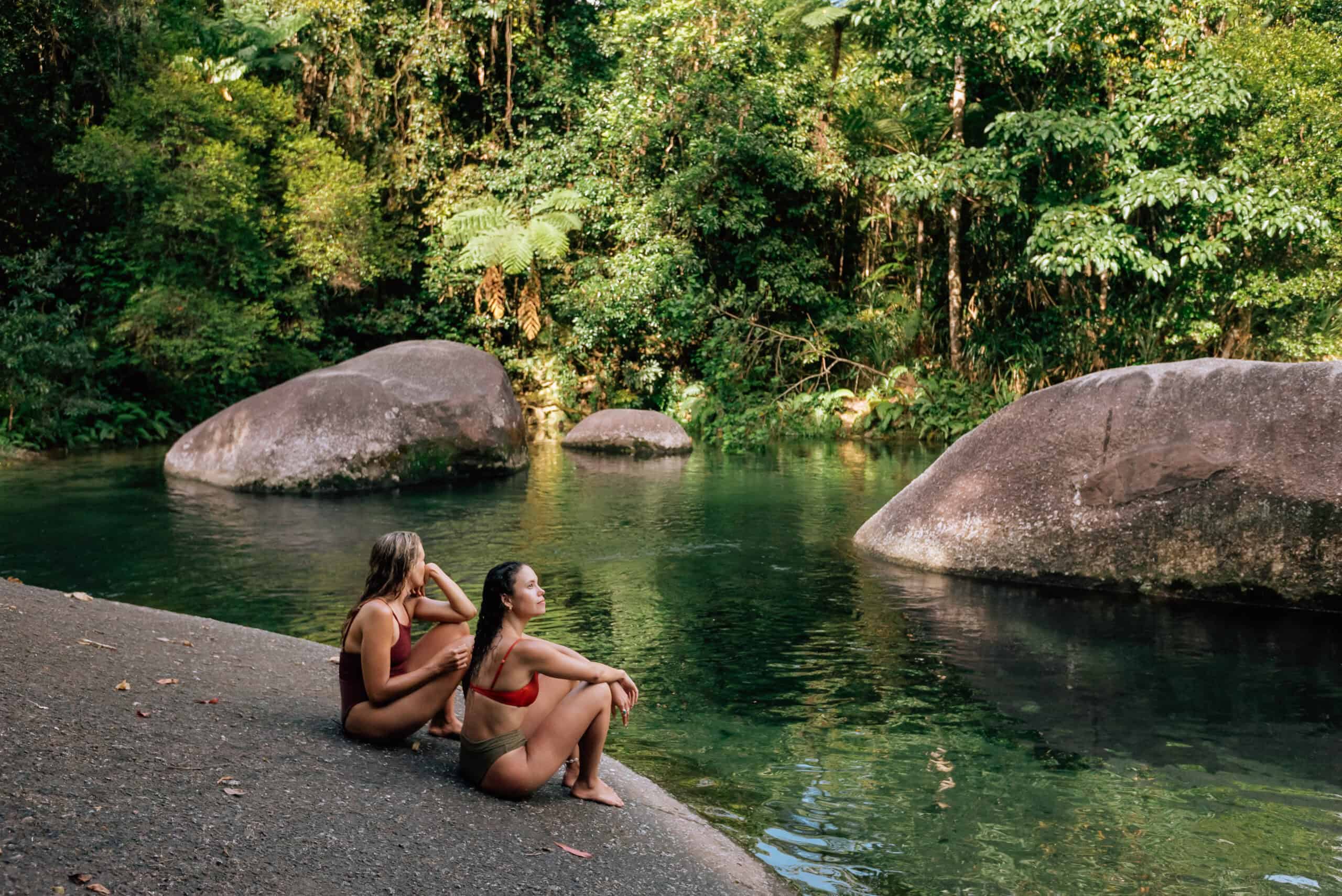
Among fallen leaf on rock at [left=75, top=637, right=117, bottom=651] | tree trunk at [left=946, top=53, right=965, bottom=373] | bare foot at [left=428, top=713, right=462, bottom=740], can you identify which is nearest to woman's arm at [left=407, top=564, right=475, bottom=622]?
bare foot at [left=428, top=713, right=462, bottom=740]

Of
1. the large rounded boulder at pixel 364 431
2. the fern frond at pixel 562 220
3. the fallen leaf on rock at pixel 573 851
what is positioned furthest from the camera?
the fern frond at pixel 562 220

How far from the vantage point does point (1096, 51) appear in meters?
19.1

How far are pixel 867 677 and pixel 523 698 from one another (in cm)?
315

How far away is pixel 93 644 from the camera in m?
5.75

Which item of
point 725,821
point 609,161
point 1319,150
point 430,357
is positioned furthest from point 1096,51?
point 725,821

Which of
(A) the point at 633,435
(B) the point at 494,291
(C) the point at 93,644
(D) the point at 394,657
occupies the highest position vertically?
(B) the point at 494,291

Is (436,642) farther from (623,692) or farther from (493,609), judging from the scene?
(623,692)

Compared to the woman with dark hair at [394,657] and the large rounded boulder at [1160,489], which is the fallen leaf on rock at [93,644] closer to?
the woman with dark hair at [394,657]

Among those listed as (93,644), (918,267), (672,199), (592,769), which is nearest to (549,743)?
(592,769)

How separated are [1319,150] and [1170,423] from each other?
1009 centimetres

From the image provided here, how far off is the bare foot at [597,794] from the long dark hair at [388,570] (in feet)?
3.47

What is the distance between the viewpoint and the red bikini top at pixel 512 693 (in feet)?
14.4

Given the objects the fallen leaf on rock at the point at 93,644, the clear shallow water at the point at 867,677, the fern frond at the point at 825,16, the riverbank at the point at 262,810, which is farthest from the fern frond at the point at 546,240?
the riverbank at the point at 262,810

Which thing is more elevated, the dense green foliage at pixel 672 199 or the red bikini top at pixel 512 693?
the dense green foliage at pixel 672 199
